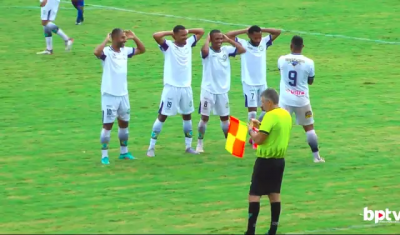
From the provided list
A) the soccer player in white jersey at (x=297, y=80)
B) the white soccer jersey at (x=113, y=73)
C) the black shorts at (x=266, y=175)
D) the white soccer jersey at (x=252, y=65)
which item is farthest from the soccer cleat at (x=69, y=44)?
the black shorts at (x=266, y=175)

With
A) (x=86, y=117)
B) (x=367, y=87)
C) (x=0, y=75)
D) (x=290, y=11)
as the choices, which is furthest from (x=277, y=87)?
(x=290, y=11)

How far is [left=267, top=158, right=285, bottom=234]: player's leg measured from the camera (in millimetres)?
13666

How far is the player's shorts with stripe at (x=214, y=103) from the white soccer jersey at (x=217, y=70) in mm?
90

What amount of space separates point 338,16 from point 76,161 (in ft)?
58.2

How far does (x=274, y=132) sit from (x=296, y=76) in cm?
466

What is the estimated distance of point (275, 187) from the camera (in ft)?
45.1

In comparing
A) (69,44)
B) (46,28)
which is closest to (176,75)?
(46,28)

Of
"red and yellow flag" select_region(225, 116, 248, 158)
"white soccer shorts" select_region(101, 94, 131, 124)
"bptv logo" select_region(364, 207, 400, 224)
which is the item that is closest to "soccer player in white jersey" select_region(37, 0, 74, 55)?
"white soccer shorts" select_region(101, 94, 131, 124)

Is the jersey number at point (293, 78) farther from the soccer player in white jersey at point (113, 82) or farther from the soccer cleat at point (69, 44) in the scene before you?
the soccer cleat at point (69, 44)

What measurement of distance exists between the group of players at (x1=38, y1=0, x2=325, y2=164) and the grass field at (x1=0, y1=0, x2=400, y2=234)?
701 millimetres

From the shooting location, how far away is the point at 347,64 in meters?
27.9

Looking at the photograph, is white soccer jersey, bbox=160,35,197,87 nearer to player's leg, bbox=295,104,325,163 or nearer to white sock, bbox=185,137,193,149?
white sock, bbox=185,137,193,149

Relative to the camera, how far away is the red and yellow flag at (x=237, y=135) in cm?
1491

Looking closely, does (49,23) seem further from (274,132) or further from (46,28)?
(274,132)
